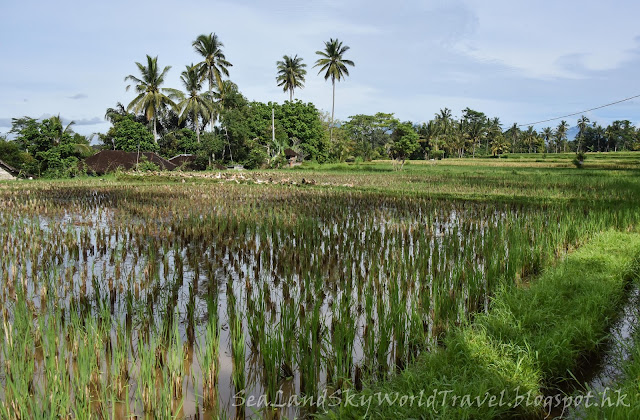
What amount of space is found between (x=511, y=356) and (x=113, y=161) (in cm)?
2938

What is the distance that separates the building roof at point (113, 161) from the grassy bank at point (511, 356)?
88.6ft

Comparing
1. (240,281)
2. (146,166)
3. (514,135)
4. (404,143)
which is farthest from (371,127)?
(240,281)

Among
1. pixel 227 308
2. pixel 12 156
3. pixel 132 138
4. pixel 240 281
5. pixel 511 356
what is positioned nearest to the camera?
pixel 511 356

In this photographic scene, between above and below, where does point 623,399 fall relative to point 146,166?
below

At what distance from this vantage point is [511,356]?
3.03m

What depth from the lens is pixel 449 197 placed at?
12.8 meters

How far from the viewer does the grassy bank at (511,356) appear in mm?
2442

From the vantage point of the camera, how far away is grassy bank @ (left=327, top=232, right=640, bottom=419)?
2442 millimetres

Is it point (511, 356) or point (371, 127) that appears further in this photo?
point (371, 127)

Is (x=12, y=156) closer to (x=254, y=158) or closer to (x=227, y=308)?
(x=254, y=158)

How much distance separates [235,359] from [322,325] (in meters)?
1.05

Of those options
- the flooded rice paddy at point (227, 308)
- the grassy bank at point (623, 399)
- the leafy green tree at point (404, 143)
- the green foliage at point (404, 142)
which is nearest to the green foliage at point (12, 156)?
the flooded rice paddy at point (227, 308)

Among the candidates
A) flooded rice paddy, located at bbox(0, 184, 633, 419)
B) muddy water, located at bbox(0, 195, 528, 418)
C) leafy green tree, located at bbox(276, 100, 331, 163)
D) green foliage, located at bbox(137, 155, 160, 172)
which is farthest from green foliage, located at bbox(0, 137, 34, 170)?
muddy water, located at bbox(0, 195, 528, 418)

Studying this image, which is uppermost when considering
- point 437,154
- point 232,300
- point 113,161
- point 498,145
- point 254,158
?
point 498,145
